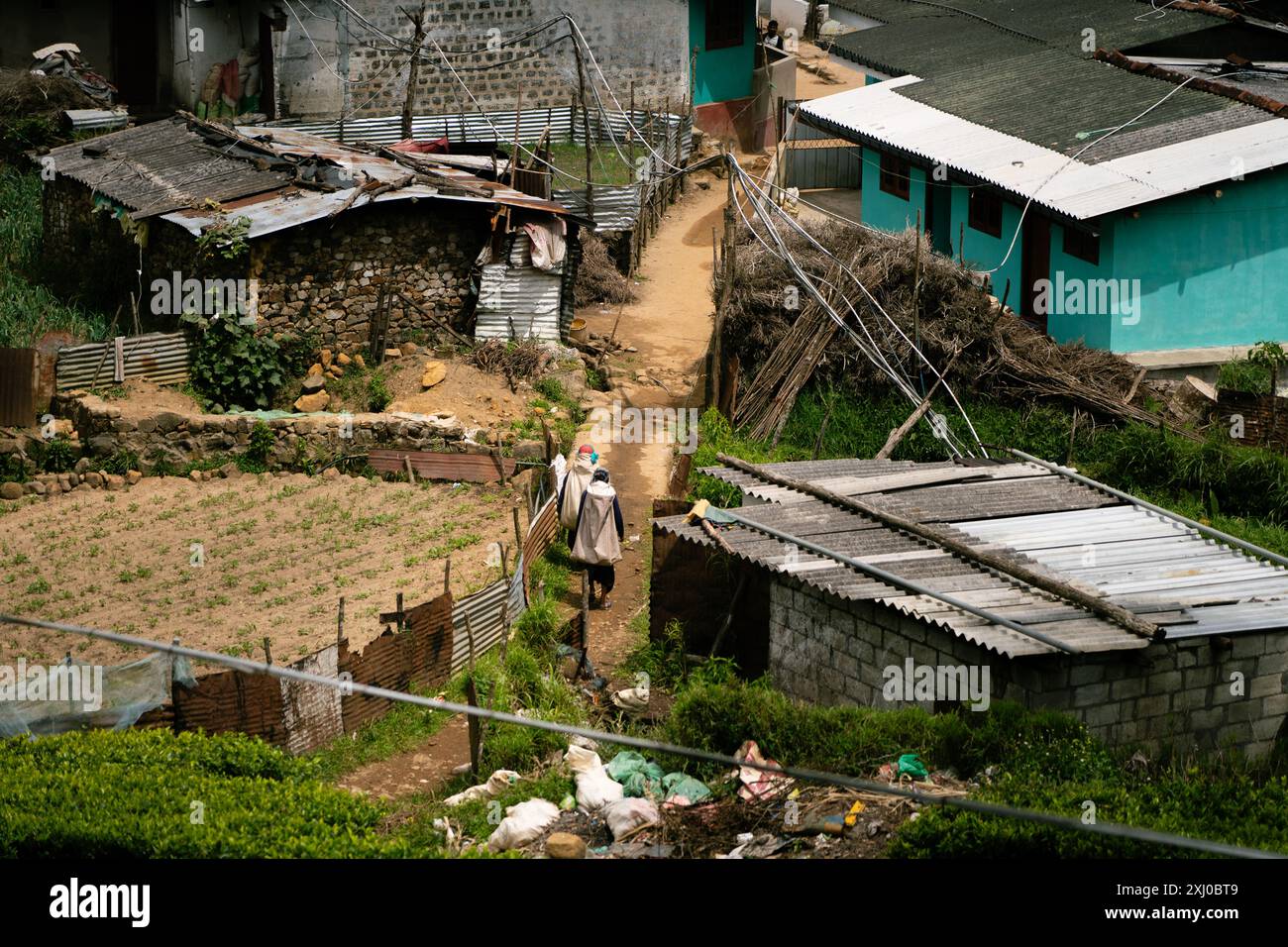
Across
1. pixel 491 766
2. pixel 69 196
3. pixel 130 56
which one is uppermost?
pixel 130 56

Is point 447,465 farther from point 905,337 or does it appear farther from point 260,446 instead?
point 905,337

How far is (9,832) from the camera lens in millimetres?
11016

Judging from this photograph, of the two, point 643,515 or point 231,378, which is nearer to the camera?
point 643,515

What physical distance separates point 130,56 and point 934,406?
56.3 feet

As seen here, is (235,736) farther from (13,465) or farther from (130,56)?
(130,56)

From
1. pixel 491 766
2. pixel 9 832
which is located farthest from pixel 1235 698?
pixel 9 832

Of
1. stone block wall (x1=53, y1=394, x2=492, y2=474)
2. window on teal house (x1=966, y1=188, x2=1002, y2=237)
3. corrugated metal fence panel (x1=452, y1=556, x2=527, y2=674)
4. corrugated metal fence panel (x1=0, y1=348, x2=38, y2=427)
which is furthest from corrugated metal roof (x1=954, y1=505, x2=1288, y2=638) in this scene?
corrugated metal fence panel (x1=0, y1=348, x2=38, y2=427)

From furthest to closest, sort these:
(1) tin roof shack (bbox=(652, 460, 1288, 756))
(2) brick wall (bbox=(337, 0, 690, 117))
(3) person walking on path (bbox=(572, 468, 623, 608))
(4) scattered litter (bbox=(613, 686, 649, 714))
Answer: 1. (2) brick wall (bbox=(337, 0, 690, 117))
2. (3) person walking on path (bbox=(572, 468, 623, 608))
3. (4) scattered litter (bbox=(613, 686, 649, 714))
4. (1) tin roof shack (bbox=(652, 460, 1288, 756))

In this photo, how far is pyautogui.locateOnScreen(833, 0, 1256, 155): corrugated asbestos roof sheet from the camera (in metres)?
23.4

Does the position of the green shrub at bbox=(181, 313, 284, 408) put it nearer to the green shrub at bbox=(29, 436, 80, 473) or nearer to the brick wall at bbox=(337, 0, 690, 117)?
the green shrub at bbox=(29, 436, 80, 473)

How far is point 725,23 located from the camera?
31828mm

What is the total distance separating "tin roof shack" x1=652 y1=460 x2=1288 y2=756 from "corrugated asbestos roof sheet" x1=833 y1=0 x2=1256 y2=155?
27.9 ft

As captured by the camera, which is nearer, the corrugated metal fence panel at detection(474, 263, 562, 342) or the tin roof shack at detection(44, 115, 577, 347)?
the tin roof shack at detection(44, 115, 577, 347)

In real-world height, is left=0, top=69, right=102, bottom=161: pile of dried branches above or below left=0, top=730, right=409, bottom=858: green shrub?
above
